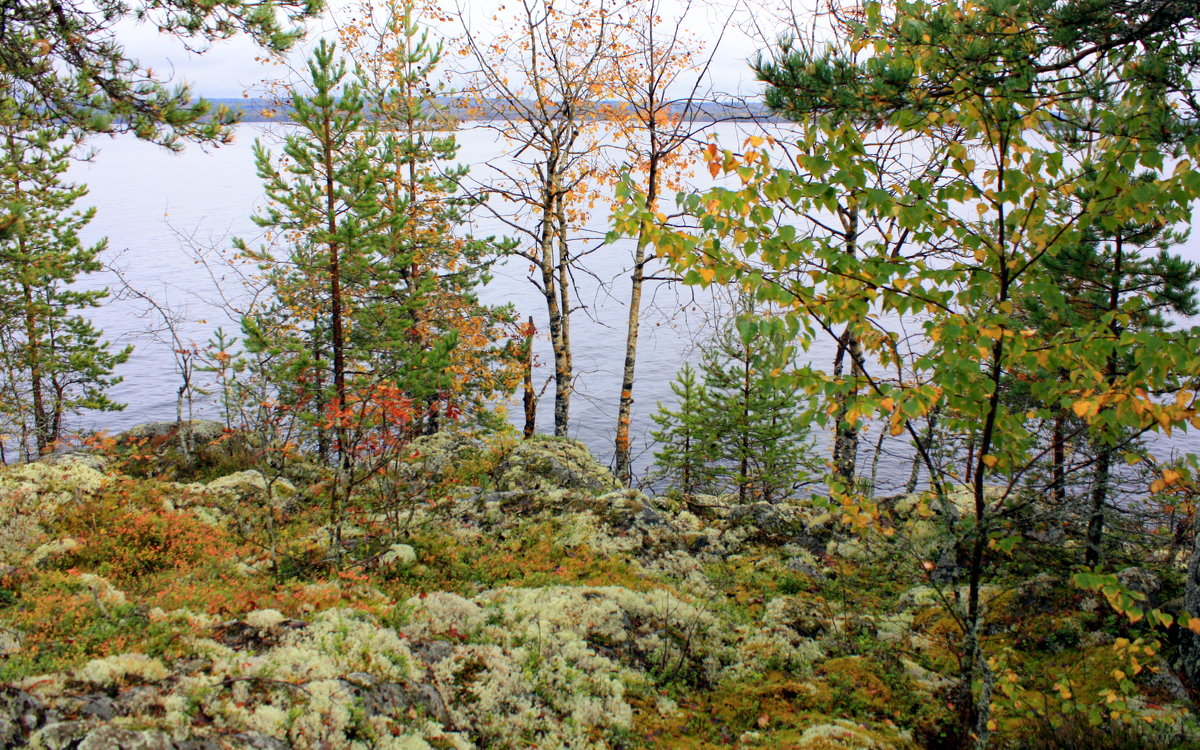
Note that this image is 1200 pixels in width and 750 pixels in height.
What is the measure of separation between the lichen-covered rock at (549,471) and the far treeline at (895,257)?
5.35 feet

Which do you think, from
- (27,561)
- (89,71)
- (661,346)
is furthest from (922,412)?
(661,346)

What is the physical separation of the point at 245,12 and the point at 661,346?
3291 cm

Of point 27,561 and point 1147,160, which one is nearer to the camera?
point 1147,160

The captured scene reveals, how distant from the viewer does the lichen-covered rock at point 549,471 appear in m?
11.2

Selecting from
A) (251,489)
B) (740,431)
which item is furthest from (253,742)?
(740,431)

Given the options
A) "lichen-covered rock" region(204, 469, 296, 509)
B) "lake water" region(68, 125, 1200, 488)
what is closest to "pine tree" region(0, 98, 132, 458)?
"lake water" region(68, 125, 1200, 488)

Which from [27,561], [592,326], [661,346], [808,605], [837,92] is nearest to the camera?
[27,561]

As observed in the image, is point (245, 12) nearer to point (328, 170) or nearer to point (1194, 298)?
point (328, 170)

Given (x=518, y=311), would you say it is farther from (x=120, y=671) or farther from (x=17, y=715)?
(x=17, y=715)

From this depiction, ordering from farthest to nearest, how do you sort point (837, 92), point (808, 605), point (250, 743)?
point (808, 605)
point (837, 92)
point (250, 743)

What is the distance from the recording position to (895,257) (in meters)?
4.19

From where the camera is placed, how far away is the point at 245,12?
7.98 m

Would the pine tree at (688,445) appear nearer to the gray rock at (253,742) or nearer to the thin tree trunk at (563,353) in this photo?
the thin tree trunk at (563,353)

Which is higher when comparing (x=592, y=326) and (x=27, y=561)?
(x=592, y=326)
